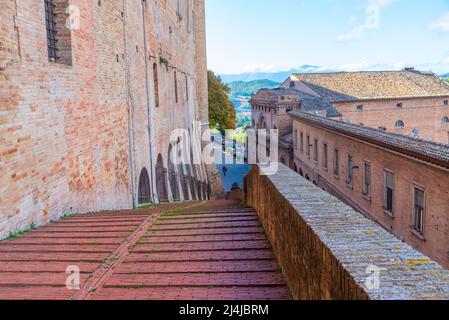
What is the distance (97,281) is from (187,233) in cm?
222

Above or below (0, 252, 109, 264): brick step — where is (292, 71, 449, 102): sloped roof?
above

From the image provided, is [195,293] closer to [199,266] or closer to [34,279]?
[199,266]

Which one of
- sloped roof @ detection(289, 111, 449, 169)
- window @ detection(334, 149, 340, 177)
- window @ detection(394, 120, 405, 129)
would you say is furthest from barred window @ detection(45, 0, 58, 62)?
window @ detection(394, 120, 405, 129)

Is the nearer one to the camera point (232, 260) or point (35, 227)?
point (232, 260)

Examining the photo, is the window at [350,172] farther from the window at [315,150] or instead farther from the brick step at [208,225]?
the brick step at [208,225]

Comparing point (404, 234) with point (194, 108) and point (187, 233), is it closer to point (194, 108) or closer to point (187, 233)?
point (187, 233)

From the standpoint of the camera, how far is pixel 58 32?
29.2 ft

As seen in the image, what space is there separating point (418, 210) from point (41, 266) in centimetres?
1095

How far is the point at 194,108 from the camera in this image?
96.8ft

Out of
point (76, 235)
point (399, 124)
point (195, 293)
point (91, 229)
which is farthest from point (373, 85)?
point (195, 293)

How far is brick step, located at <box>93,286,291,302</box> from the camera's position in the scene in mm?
4230

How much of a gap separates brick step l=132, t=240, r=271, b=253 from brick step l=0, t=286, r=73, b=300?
1.50 metres

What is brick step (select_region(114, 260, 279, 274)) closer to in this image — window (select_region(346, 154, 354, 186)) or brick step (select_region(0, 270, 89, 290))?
brick step (select_region(0, 270, 89, 290))
